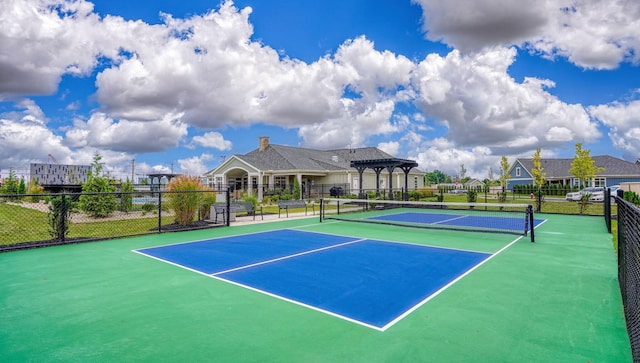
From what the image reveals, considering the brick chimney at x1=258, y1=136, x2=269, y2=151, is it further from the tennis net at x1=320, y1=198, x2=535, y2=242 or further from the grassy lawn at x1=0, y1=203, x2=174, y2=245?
the grassy lawn at x1=0, y1=203, x2=174, y2=245

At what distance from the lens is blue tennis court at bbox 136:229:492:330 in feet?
16.6

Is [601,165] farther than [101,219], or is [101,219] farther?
[601,165]

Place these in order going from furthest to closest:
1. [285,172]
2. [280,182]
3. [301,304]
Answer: [280,182] → [285,172] → [301,304]

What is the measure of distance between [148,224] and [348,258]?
9.84m

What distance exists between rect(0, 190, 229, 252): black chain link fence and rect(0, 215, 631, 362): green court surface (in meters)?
3.09

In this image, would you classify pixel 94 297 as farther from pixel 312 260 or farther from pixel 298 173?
pixel 298 173

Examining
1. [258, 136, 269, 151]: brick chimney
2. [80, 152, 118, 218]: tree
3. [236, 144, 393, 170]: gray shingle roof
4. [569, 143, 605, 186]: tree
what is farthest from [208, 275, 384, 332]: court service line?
[569, 143, 605, 186]: tree

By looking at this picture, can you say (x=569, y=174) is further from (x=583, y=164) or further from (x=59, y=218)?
(x=59, y=218)

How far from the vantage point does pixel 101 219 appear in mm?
16344

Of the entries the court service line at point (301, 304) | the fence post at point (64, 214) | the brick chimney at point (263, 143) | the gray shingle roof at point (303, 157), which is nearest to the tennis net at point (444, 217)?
the court service line at point (301, 304)

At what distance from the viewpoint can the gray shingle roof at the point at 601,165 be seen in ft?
147

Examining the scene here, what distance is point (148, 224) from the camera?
14.5 m

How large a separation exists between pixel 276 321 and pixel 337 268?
2817 millimetres

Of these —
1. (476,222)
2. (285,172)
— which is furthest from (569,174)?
(476,222)
